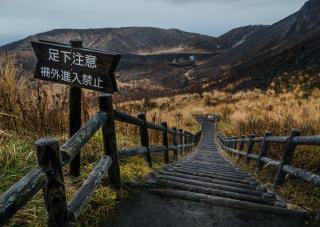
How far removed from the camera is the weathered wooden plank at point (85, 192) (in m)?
2.86

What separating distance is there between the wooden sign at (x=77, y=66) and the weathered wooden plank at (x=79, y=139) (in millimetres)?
304

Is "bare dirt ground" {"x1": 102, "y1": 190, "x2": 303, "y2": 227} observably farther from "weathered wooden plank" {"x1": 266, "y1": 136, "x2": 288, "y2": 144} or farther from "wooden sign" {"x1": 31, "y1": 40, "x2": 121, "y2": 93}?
"weathered wooden plank" {"x1": 266, "y1": 136, "x2": 288, "y2": 144}

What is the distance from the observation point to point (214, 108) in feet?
101

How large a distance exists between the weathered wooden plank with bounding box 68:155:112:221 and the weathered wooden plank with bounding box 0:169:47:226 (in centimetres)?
55

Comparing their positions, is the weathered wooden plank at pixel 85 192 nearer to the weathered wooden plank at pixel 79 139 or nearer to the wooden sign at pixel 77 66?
the weathered wooden plank at pixel 79 139

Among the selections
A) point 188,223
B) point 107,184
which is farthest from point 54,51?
point 188,223

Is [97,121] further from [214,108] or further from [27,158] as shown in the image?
[214,108]

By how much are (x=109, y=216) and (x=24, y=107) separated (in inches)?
97.8

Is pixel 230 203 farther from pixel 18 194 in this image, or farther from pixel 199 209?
pixel 18 194

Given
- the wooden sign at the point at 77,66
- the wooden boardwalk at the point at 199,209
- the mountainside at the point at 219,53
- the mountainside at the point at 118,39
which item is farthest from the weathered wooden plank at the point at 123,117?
the mountainside at the point at 118,39

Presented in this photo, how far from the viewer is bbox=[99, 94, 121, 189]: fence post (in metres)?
3.95

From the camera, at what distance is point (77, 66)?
3852 mm


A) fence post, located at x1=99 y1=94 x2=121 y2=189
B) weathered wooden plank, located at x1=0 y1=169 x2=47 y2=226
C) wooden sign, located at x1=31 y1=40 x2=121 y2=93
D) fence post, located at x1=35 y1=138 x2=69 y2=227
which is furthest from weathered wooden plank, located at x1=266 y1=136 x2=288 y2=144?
weathered wooden plank, located at x1=0 y1=169 x2=47 y2=226

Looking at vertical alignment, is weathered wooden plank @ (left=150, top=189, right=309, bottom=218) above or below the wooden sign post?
below
